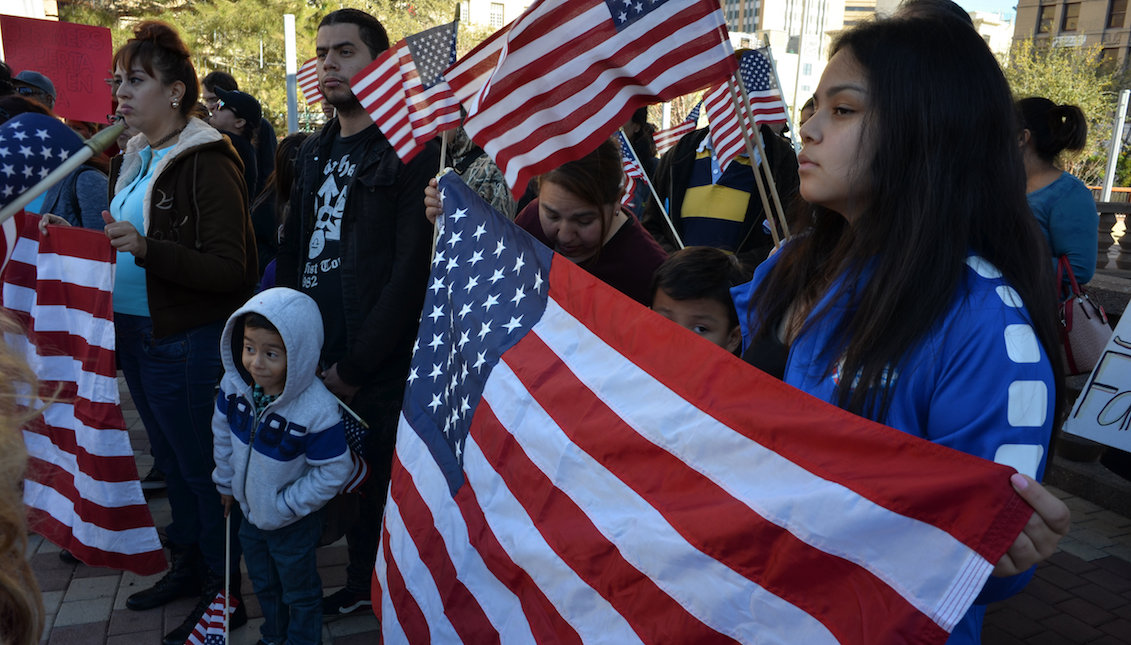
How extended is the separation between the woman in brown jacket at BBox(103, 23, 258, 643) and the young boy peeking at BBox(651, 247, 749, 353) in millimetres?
1826

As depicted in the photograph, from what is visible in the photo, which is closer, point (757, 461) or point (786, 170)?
point (757, 461)

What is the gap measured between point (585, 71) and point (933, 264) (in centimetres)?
144

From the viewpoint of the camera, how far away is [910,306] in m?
1.45

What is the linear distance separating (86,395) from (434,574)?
1948 millimetres

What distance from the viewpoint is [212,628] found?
3.06 meters

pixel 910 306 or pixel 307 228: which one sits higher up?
pixel 910 306

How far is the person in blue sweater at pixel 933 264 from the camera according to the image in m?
1.34

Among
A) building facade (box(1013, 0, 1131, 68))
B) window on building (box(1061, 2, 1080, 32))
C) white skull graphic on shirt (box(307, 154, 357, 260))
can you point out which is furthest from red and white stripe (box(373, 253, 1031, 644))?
window on building (box(1061, 2, 1080, 32))

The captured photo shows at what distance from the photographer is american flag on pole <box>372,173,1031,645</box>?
1.35 metres

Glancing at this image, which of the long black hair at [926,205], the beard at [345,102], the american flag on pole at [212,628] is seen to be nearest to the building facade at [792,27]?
the beard at [345,102]

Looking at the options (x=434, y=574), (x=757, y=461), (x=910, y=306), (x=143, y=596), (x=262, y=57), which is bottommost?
(x=143, y=596)

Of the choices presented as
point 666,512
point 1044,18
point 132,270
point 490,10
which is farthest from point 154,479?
point 1044,18

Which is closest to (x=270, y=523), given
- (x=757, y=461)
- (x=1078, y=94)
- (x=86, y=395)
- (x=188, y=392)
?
(x=188, y=392)

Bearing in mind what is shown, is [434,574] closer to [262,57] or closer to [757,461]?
[757,461]
